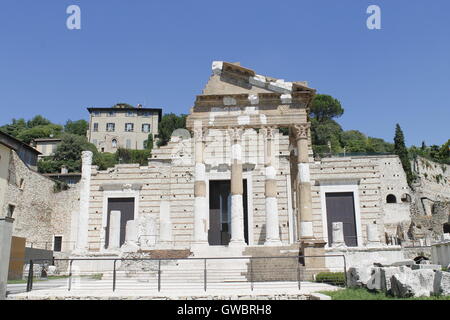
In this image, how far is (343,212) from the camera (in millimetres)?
30578

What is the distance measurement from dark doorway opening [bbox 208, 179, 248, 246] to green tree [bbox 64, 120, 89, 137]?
66776 millimetres

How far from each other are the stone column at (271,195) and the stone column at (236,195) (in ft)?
4.49

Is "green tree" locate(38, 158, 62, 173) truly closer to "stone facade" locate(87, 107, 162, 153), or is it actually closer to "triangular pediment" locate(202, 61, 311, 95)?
"stone facade" locate(87, 107, 162, 153)

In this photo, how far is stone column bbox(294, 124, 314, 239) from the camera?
73.2 feet

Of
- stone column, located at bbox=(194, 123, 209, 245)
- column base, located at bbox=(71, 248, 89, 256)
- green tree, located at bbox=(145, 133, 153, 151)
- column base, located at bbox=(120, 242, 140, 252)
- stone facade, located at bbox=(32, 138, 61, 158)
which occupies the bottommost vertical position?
column base, located at bbox=(71, 248, 89, 256)

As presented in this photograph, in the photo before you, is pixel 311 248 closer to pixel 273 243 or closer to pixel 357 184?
pixel 273 243

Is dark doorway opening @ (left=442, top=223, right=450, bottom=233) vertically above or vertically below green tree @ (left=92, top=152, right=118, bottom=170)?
below

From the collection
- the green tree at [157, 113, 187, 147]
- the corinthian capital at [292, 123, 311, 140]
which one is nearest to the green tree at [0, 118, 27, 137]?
the green tree at [157, 113, 187, 147]

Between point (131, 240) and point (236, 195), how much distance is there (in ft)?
19.9

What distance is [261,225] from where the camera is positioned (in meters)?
30.2

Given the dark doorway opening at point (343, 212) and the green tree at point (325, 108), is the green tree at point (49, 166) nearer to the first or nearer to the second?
the green tree at point (325, 108)

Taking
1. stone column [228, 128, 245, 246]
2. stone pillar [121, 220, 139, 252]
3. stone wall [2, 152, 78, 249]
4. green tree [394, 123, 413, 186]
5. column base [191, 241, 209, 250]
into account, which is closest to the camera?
column base [191, 241, 209, 250]

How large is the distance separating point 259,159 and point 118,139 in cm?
5607
